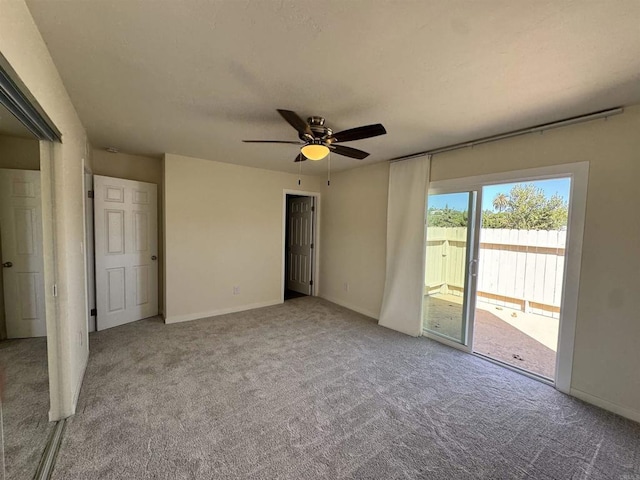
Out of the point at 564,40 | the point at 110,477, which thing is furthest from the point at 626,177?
the point at 110,477

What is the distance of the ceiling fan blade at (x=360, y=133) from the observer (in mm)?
1940

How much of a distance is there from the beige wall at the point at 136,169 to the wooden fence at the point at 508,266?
383 centimetres

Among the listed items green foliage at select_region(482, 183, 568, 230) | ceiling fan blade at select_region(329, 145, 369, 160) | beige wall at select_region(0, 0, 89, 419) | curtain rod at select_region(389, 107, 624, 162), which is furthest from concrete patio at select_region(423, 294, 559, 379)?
beige wall at select_region(0, 0, 89, 419)

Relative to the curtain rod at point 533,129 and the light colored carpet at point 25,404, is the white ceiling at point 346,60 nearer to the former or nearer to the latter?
the curtain rod at point 533,129

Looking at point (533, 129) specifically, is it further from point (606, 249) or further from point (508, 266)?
point (508, 266)

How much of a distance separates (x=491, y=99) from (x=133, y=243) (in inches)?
174

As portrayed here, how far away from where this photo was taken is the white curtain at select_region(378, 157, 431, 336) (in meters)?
3.50

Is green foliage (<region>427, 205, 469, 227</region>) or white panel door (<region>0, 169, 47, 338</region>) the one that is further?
green foliage (<region>427, 205, 469, 227</region>)

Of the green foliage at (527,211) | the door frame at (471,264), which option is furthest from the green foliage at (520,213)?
the door frame at (471,264)

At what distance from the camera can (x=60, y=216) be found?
183 cm

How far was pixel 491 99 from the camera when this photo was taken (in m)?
2.01

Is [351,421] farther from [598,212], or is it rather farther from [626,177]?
[626,177]

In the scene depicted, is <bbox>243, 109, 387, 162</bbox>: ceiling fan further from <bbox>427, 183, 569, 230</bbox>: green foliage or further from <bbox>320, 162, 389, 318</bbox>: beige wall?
<bbox>320, 162, 389, 318</bbox>: beige wall

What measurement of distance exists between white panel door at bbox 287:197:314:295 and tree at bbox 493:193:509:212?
3010mm
